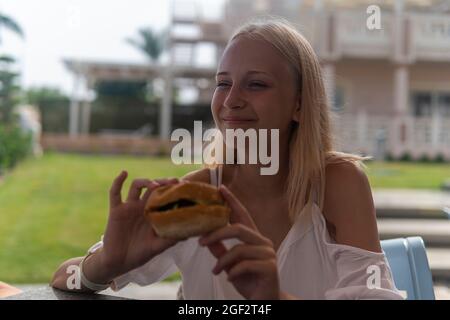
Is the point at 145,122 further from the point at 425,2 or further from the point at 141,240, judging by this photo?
the point at 141,240

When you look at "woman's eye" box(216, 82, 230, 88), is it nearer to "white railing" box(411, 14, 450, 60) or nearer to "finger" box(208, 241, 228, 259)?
"finger" box(208, 241, 228, 259)

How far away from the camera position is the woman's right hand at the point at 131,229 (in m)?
0.52

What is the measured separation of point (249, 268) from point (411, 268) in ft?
2.28

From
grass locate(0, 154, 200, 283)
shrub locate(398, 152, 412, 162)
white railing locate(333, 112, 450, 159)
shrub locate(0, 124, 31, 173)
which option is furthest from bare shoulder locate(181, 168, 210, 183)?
shrub locate(398, 152, 412, 162)

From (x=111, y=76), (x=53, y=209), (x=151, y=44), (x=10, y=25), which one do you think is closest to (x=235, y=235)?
(x=10, y=25)

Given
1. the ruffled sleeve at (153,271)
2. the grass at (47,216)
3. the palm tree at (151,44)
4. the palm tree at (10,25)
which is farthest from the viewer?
the palm tree at (151,44)

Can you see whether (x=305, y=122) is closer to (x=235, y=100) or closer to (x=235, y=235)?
(x=235, y=100)

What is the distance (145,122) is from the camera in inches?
377

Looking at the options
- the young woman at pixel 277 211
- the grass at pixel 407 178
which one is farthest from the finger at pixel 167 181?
the grass at pixel 407 178

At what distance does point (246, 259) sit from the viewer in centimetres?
46

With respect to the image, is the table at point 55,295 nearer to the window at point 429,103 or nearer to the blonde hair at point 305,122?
the blonde hair at point 305,122

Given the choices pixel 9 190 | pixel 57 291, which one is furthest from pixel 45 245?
Answer: pixel 57 291

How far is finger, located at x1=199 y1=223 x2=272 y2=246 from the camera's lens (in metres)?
0.45
